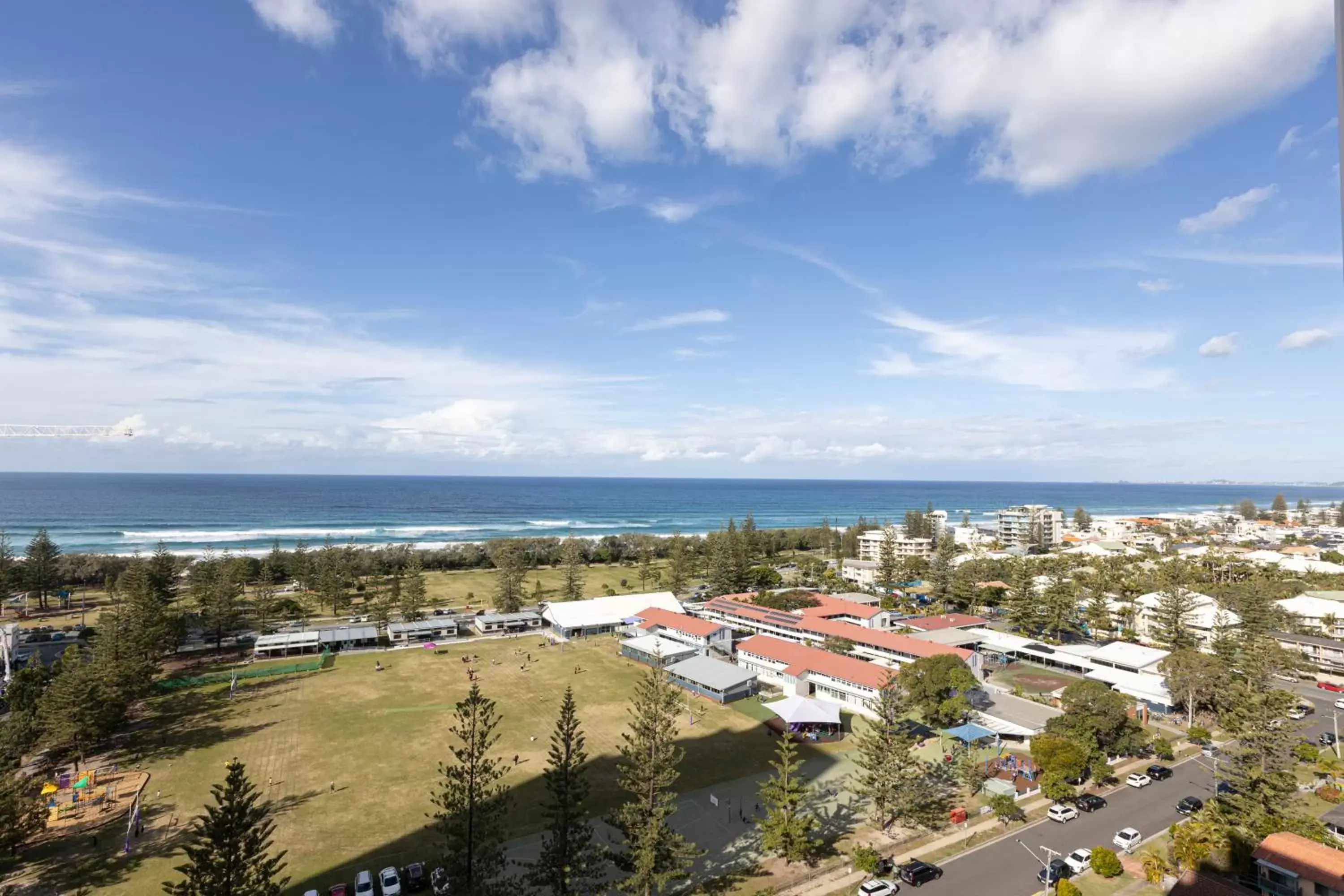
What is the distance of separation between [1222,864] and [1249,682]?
799 inches

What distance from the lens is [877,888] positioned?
2142 centimetres

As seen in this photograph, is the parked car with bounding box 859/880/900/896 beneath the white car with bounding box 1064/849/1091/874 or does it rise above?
above

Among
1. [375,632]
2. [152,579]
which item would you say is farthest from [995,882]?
[152,579]

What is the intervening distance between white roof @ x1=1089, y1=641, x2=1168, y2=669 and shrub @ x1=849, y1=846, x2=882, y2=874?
33.3 m

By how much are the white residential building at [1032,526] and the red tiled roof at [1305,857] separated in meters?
109

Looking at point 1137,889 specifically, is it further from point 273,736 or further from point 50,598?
point 50,598

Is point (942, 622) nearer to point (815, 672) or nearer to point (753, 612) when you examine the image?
point (753, 612)

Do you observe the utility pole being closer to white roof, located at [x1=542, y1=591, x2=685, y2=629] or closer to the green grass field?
the green grass field

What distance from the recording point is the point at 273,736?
116 ft

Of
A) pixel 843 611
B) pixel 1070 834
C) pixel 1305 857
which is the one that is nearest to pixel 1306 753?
pixel 1305 857

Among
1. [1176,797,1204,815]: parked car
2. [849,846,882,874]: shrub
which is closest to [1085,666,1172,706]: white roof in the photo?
[1176,797,1204,815]: parked car

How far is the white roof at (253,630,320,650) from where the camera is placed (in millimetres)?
51531

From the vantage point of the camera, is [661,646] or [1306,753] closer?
[1306,753]

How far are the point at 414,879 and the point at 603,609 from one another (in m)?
40.2
